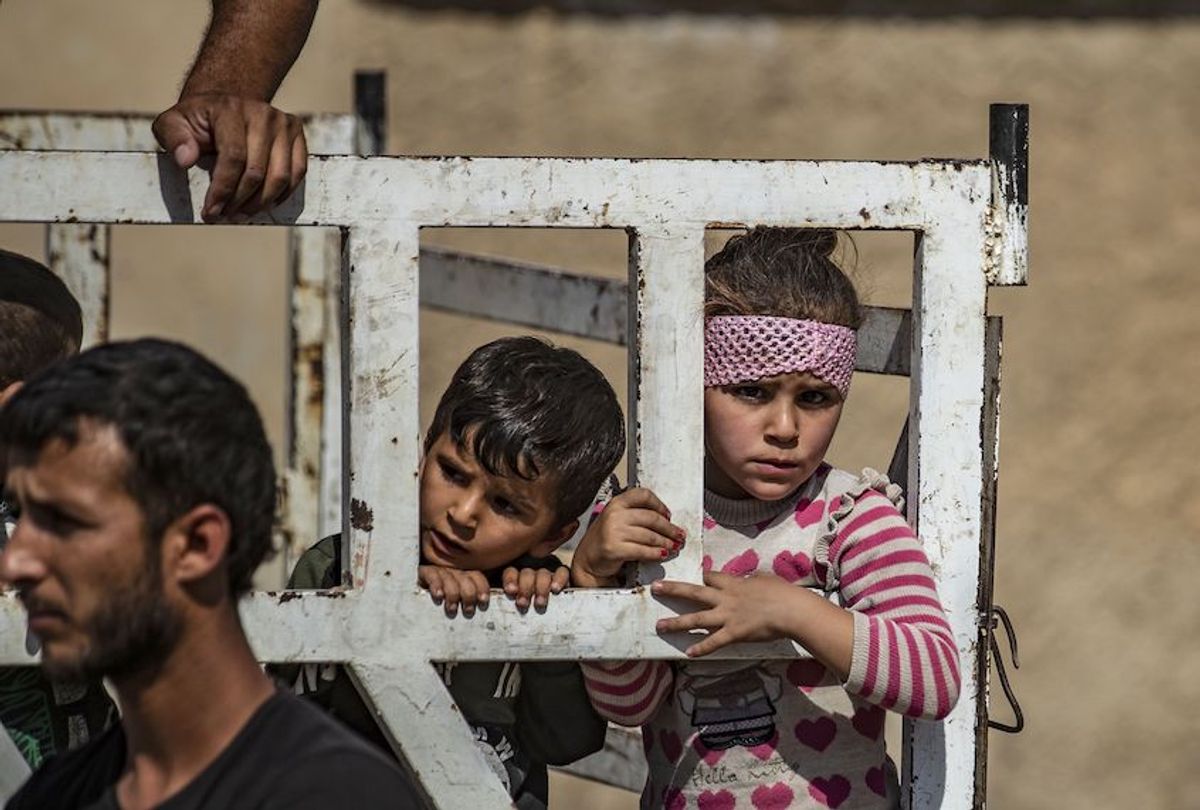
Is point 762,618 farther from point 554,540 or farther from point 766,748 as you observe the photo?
point 554,540

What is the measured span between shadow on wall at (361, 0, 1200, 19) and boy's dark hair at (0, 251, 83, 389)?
12.9ft

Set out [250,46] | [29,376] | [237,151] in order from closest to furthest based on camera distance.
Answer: [237,151]
[250,46]
[29,376]

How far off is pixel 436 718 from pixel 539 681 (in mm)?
244

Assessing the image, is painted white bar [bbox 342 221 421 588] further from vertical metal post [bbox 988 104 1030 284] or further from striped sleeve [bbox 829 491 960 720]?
vertical metal post [bbox 988 104 1030 284]

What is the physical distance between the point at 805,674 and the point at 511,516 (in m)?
0.46

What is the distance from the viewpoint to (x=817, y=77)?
702 centimetres

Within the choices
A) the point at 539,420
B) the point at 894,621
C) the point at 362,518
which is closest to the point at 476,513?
the point at 539,420

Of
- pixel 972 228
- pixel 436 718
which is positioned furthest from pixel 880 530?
pixel 436 718

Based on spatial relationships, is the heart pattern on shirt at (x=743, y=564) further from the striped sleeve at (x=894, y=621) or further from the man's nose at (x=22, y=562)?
the man's nose at (x=22, y=562)

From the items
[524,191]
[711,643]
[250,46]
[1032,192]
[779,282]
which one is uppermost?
[1032,192]

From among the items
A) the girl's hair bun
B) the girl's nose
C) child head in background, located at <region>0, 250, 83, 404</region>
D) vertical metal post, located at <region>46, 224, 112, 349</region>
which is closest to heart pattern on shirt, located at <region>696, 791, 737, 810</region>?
the girl's nose

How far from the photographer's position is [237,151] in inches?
101

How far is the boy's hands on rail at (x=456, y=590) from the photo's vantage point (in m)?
2.68

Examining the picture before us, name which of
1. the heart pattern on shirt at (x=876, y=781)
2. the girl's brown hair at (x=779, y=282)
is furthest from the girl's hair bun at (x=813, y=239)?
the heart pattern on shirt at (x=876, y=781)
